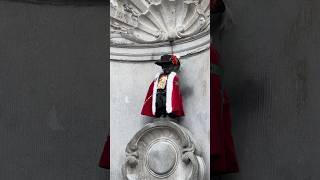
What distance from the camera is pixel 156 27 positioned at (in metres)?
7.47

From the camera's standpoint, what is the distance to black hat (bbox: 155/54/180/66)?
7242 mm

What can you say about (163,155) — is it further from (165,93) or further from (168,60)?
(168,60)

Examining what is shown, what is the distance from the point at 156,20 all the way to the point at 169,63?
412mm

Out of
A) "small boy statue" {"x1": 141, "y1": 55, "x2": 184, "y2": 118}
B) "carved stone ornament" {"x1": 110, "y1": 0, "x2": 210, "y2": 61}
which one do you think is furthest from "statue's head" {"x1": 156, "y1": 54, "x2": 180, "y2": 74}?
"carved stone ornament" {"x1": 110, "y1": 0, "x2": 210, "y2": 61}

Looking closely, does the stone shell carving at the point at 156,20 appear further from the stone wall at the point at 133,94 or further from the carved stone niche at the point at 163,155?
the carved stone niche at the point at 163,155

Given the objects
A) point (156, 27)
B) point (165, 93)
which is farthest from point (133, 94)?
point (156, 27)

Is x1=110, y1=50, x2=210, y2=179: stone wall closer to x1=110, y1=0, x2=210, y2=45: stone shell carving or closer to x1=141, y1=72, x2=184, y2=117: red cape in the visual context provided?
x1=141, y1=72, x2=184, y2=117: red cape

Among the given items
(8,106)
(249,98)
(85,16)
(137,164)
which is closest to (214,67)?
(249,98)

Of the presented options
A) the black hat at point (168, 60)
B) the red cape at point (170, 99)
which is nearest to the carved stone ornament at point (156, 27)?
the black hat at point (168, 60)

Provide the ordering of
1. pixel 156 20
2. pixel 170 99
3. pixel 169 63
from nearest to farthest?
pixel 170 99 < pixel 169 63 < pixel 156 20

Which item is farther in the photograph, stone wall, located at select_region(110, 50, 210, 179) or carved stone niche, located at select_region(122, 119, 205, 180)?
stone wall, located at select_region(110, 50, 210, 179)

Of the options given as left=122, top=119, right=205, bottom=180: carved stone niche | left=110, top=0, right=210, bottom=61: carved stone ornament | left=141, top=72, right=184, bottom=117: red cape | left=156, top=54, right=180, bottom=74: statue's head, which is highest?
left=110, top=0, right=210, bottom=61: carved stone ornament

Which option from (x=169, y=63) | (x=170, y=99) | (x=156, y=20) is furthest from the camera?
(x=156, y=20)

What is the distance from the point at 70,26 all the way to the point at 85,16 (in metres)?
0.16
